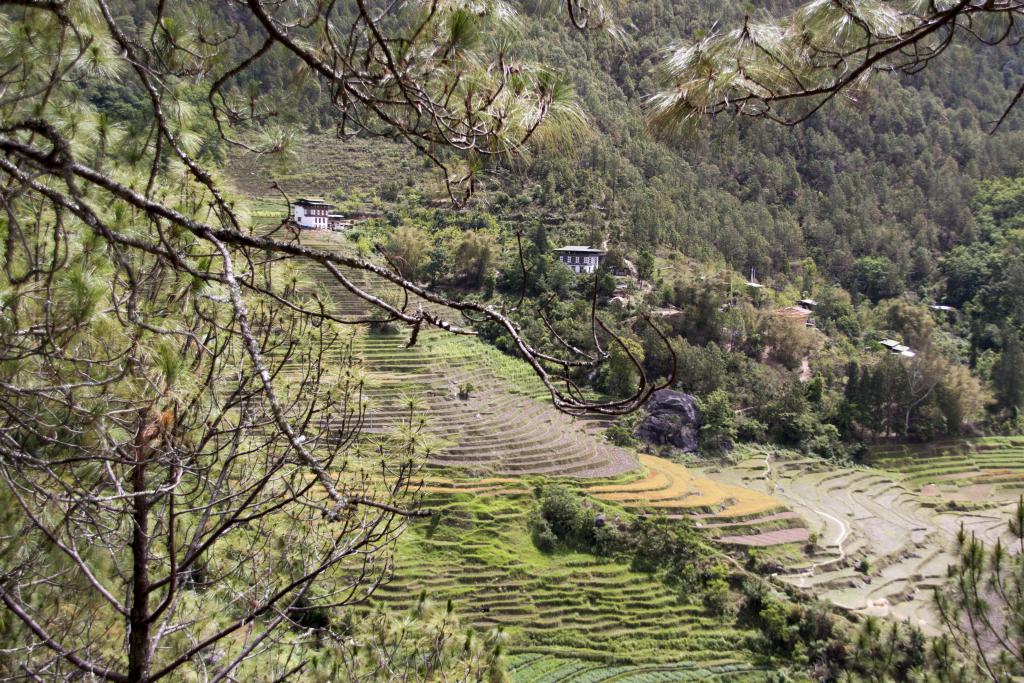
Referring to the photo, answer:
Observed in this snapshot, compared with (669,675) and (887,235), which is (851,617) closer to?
(669,675)

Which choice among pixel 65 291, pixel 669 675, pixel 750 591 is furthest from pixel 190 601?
pixel 750 591

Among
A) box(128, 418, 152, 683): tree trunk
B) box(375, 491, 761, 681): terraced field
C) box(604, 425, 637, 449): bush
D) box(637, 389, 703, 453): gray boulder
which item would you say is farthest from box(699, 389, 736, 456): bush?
box(128, 418, 152, 683): tree trunk

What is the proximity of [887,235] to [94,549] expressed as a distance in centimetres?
3445

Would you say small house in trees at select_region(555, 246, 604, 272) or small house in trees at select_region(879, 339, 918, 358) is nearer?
small house in trees at select_region(555, 246, 604, 272)

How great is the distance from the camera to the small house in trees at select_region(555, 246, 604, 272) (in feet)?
69.0

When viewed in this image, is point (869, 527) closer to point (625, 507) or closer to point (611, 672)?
point (625, 507)

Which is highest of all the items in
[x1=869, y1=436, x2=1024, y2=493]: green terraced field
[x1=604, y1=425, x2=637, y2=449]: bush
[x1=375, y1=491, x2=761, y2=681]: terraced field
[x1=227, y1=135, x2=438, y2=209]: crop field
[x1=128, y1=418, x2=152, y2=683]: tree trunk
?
[x1=227, y1=135, x2=438, y2=209]: crop field

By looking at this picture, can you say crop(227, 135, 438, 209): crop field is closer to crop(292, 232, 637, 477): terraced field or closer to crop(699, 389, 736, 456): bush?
crop(292, 232, 637, 477): terraced field

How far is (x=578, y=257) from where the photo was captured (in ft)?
69.9

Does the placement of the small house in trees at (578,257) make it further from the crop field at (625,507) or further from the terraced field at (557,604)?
the terraced field at (557,604)

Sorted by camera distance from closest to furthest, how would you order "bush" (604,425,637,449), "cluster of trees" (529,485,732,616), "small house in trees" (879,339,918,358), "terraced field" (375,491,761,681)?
"terraced field" (375,491,761,681) < "cluster of trees" (529,485,732,616) < "bush" (604,425,637,449) < "small house in trees" (879,339,918,358)

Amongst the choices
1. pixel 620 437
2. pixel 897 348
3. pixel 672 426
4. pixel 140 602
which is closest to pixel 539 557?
pixel 620 437

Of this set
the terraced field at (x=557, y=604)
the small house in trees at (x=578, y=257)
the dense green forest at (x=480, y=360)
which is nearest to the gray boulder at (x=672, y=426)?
the dense green forest at (x=480, y=360)

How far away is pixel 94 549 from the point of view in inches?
79.7
